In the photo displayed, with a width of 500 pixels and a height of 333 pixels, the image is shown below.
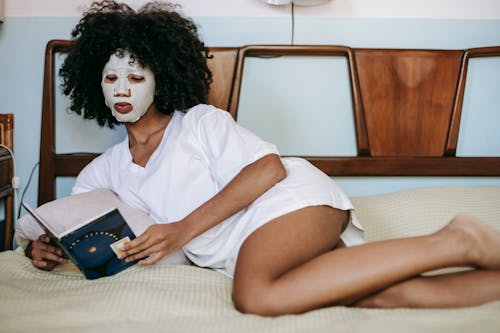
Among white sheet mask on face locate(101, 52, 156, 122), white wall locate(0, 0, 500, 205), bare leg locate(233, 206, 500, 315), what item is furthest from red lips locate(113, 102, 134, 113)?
bare leg locate(233, 206, 500, 315)

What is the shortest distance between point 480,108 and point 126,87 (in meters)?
1.28

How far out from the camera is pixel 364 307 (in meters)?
1.05

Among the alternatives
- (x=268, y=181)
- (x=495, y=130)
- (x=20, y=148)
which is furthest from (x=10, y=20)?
(x=495, y=130)

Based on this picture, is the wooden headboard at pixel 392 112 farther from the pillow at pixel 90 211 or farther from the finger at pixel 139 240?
the finger at pixel 139 240

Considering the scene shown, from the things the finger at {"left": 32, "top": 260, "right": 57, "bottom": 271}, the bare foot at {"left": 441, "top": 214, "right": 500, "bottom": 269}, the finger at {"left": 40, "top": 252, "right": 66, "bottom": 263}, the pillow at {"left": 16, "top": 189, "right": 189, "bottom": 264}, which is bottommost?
the finger at {"left": 32, "top": 260, "right": 57, "bottom": 271}

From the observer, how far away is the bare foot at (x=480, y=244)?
0.98 metres

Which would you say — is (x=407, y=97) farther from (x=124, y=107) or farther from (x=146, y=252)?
(x=146, y=252)

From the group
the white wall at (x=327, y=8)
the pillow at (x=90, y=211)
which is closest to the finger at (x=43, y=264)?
the pillow at (x=90, y=211)

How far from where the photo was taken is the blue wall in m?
1.91

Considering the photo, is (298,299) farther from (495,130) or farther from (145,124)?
(495,130)

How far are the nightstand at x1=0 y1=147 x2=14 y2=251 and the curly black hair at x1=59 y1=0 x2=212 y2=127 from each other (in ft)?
1.32

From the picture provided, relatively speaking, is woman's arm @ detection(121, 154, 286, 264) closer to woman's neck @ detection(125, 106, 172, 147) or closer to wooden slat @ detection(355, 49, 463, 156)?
woman's neck @ detection(125, 106, 172, 147)

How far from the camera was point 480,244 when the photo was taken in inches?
38.7

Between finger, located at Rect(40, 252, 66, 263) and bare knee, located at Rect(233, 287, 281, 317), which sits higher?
bare knee, located at Rect(233, 287, 281, 317)
